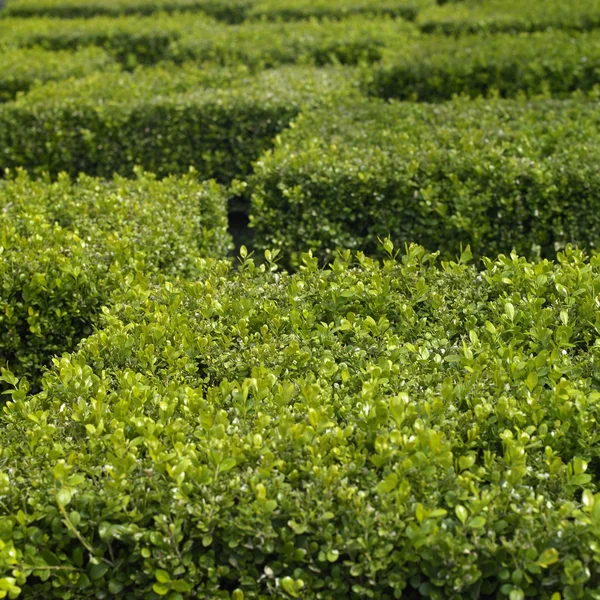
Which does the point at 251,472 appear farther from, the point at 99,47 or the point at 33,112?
the point at 99,47

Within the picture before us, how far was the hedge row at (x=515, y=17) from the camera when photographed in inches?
437

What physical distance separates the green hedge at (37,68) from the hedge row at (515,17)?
5.27 metres

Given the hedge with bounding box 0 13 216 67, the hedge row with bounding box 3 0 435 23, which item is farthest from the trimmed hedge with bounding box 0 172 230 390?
the hedge row with bounding box 3 0 435 23

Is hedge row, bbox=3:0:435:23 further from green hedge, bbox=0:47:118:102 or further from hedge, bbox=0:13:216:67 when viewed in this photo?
green hedge, bbox=0:47:118:102

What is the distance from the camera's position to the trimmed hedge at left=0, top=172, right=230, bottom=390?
4.54 meters

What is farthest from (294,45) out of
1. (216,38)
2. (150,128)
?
(150,128)

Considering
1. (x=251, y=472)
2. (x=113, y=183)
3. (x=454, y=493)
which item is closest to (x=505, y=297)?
(x=454, y=493)

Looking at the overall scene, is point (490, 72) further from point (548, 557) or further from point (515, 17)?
point (548, 557)

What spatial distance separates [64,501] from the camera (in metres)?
2.55

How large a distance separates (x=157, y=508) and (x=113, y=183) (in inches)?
153

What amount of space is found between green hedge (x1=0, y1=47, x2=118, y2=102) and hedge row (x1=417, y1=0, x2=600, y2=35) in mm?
5272

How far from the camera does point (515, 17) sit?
11461mm

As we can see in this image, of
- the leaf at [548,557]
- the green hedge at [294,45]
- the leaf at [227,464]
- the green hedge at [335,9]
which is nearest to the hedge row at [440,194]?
the leaf at [227,464]

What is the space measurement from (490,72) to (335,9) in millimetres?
5342
